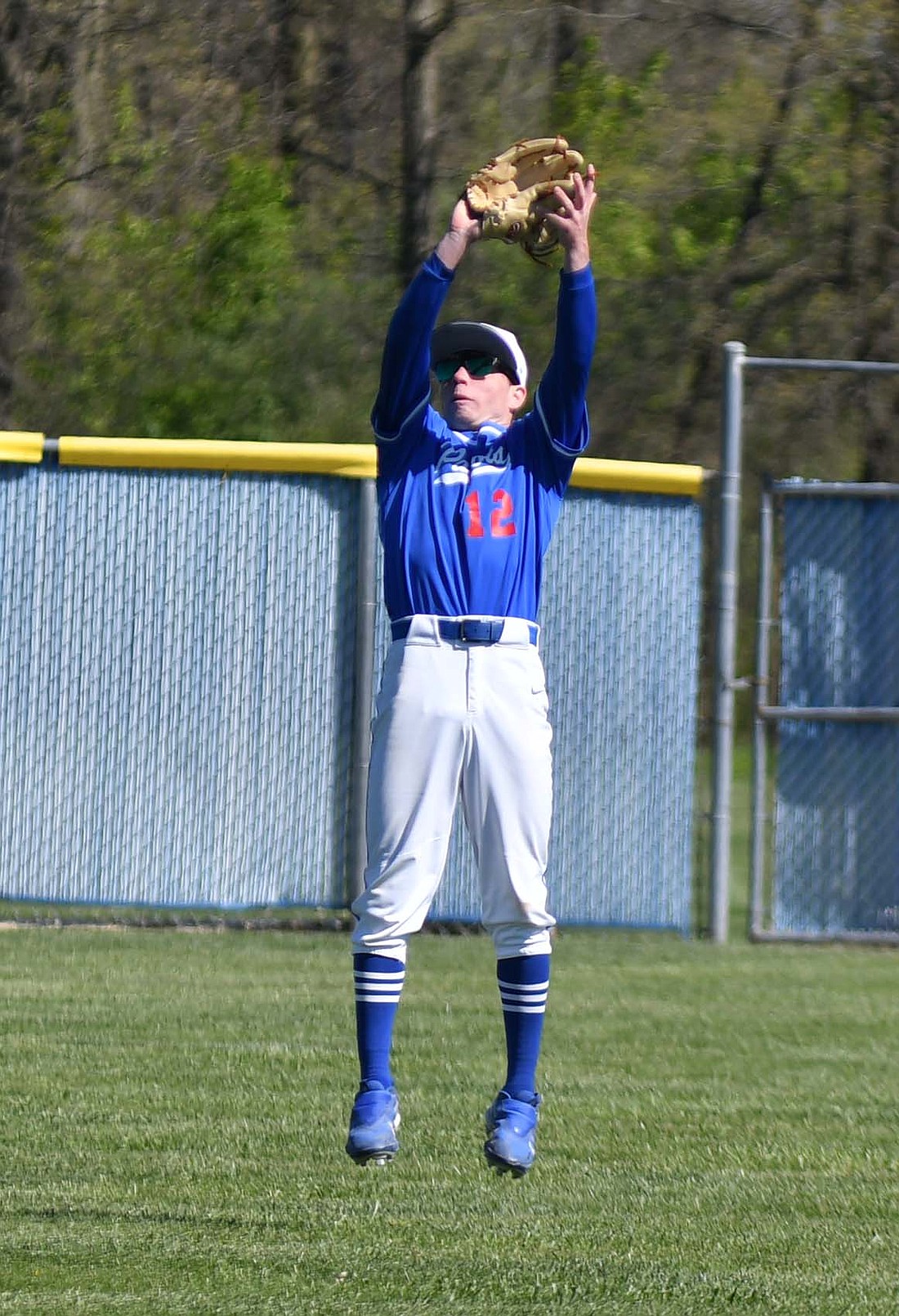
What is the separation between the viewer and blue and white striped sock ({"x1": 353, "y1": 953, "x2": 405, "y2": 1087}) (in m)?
4.68

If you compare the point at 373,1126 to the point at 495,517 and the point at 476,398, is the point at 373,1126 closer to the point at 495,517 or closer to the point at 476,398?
the point at 495,517

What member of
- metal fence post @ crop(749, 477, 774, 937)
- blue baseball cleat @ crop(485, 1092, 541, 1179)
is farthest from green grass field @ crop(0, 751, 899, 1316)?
metal fence post @ crop(749, 477, 774, 937)

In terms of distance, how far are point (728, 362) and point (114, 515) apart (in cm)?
298

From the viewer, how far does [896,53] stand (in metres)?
15.1

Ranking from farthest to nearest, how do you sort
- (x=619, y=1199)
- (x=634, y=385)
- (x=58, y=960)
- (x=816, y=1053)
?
(x=634, y=385)
(x=58, y=960)
(x=816, y=1053)
(x=619, y=1199)

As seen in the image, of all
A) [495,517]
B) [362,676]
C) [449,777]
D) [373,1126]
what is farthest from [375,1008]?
[362,676]

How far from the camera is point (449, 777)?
4.64m

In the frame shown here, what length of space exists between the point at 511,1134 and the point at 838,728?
18.3ft

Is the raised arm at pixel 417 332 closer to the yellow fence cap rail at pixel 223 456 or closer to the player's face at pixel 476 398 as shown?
the player's face at pixel 476 398

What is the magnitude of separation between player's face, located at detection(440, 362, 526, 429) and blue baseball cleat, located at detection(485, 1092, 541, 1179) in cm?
161

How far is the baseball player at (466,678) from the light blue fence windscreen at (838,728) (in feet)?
16.7

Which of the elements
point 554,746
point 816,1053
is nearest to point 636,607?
point 554,746

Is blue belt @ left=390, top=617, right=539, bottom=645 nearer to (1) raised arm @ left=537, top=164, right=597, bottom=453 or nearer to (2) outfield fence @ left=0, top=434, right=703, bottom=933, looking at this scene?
(1) raised arm @ left=537, top=164, right=597, bottom=453

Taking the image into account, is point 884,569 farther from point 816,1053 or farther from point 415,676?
point 415,676
